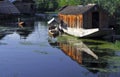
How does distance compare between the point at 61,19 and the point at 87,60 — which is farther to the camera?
the point at 61,19

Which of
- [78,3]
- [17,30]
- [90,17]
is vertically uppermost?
[78,3]

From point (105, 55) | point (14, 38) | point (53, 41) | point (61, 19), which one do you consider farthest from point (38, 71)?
point (61, 19)

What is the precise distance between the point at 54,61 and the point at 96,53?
381 cm

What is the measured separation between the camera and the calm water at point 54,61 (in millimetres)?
19047

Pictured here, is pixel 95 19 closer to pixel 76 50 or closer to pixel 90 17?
pixel 90 17

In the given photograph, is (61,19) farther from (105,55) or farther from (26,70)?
(26,70)

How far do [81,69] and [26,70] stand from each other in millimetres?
3102

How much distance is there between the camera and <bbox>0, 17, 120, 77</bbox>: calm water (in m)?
19.0

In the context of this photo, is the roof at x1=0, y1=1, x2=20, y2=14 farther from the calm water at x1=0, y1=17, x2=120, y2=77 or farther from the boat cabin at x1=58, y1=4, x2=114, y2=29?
the calm water at x1=0, y1=17, x2=120, y2=77

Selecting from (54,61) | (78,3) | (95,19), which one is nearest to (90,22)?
(95,19)

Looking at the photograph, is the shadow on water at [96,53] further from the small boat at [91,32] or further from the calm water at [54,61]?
the small boat at [91,32]

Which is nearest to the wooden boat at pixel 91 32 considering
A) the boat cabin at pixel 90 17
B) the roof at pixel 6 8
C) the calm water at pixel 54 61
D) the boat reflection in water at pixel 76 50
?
the boat cabin at pixel 90 17

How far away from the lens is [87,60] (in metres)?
22.5

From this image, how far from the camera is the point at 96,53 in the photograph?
82.0ft
